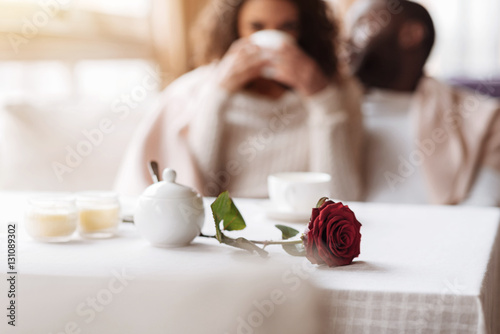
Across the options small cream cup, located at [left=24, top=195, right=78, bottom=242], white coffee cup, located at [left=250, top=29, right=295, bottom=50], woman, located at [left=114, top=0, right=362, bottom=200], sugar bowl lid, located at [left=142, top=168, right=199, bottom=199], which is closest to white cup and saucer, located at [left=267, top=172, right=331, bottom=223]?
sugar bowl lid, located at [left=142, top=168, right=199, bottom=199]

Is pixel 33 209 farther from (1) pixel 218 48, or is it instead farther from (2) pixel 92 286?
(1) pixel 218 48

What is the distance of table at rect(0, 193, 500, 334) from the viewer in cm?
64

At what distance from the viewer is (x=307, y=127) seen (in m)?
1.73

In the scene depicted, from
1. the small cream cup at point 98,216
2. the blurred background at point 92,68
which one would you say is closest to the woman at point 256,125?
the blurred background at point 92,68

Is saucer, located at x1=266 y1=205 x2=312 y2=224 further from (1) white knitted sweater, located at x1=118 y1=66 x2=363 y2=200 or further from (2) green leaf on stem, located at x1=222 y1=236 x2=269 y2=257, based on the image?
(1) white knitted sweater, located at x1=118 y1=66 x2=363 y2=200

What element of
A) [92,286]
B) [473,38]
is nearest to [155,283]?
[92,286]

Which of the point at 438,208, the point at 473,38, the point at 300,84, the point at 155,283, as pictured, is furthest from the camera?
the point at 473,38

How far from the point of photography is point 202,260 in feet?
2.47

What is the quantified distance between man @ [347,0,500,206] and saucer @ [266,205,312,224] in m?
0.79

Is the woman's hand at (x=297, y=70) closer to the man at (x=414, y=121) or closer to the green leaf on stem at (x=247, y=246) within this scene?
the man at (x=414, y=121)

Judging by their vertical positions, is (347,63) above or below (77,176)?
above

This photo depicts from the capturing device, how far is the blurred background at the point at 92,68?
1819 millimetres

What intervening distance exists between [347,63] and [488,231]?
1.13 meters

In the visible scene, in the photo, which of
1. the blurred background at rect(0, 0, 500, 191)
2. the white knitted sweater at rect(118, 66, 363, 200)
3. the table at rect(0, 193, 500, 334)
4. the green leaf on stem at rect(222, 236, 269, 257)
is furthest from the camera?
the blurred background at rect(0, 0, 500, 191)
